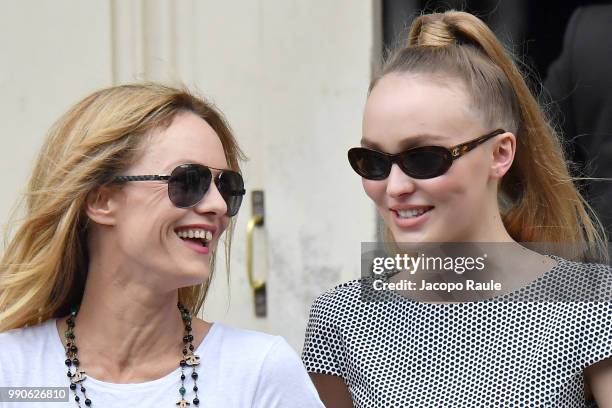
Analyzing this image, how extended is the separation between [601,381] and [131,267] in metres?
1.02

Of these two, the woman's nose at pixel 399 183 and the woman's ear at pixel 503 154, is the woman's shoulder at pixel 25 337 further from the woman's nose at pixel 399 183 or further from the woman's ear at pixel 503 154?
the woman's ear at pixel 503 154

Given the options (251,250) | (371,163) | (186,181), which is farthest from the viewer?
(251,250)

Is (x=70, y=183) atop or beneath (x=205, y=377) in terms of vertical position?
atop

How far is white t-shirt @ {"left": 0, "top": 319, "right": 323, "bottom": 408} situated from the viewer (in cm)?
242

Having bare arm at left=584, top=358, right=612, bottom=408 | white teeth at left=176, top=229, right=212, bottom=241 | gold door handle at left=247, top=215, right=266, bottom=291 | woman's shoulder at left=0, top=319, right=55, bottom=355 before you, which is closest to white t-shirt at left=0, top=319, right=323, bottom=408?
woman's shoulder at left=0, top=319, right=55, bottom=355

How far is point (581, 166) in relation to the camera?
3.72 m

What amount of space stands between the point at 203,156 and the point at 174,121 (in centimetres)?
10

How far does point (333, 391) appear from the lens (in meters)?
2.82

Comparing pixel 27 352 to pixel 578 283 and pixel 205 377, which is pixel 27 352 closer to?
pixel 205 377

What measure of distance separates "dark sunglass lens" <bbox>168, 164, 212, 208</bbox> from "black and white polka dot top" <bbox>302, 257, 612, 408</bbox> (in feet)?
1.84

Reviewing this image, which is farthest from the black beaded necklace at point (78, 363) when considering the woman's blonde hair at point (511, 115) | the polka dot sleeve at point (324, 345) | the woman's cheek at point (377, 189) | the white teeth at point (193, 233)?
the woman's blonde hair at point (511, 115)

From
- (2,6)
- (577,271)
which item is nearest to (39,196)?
(577,271)
